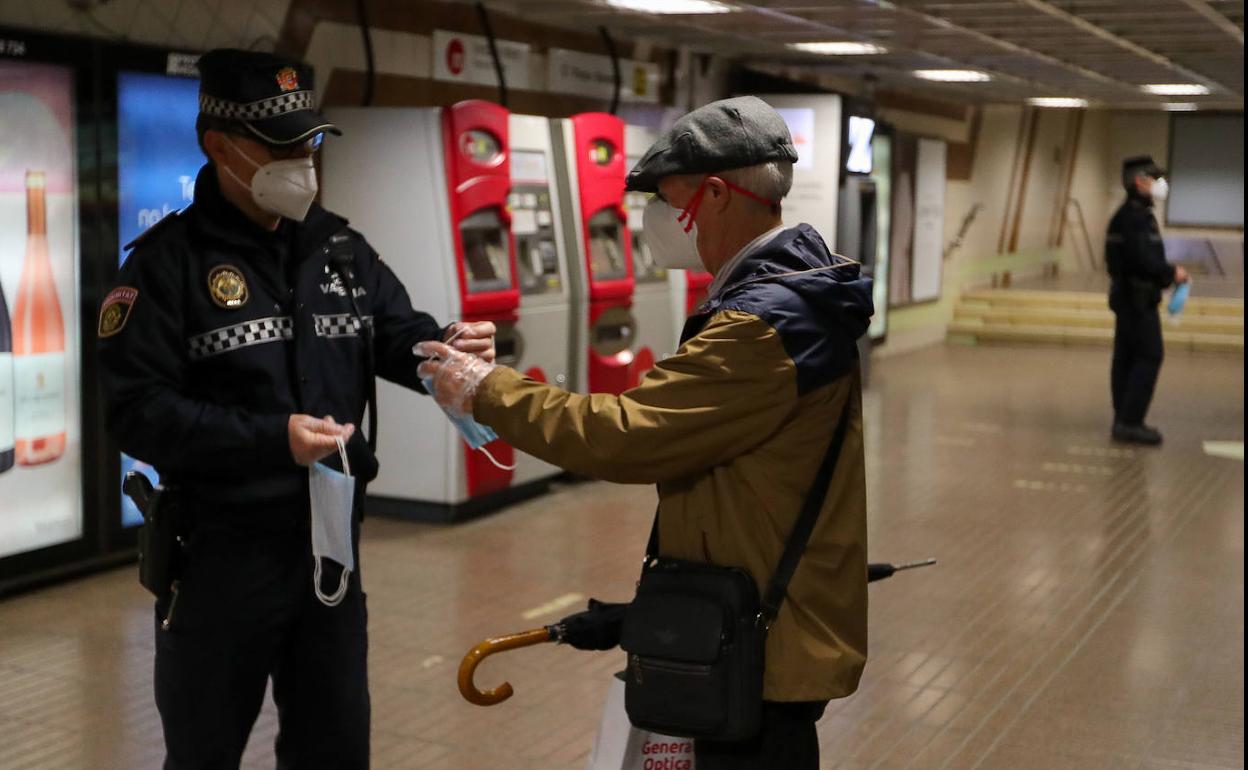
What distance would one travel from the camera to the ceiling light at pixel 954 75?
1153 cm

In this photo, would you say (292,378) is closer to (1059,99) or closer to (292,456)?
(292,456)

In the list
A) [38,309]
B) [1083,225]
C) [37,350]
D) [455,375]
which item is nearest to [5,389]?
[37,350]

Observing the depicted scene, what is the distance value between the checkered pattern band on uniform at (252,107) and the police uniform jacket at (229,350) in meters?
0.11

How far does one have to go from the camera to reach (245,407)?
7.77ft

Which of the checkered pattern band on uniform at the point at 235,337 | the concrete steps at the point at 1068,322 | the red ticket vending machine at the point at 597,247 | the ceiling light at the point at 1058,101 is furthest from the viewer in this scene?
the concrete steps at the point at 1068,322

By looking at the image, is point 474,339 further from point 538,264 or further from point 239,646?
point 538,264

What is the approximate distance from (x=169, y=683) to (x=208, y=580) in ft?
0.61

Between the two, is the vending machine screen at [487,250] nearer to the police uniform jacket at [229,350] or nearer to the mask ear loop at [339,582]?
the police uniform jacket at [229,350]

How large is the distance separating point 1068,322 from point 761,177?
1469 cm

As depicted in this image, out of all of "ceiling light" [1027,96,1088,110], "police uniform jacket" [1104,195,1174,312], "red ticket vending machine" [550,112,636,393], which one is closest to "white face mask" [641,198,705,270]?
"red ticket vending machine" [550,112,636,393]

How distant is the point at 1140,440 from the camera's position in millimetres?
9172

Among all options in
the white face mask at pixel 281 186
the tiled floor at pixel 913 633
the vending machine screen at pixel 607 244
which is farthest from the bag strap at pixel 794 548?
the vending machine screen at pixel 607 244

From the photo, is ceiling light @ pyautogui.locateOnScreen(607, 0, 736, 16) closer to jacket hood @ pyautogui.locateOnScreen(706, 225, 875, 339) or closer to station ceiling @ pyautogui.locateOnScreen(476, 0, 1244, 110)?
station ceiling @ pyautogui.locateOnScreen(476, 0, 1244, 110)

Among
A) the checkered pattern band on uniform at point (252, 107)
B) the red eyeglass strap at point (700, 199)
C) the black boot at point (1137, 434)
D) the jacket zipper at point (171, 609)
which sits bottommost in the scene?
the black boot at point (1137, 434)
